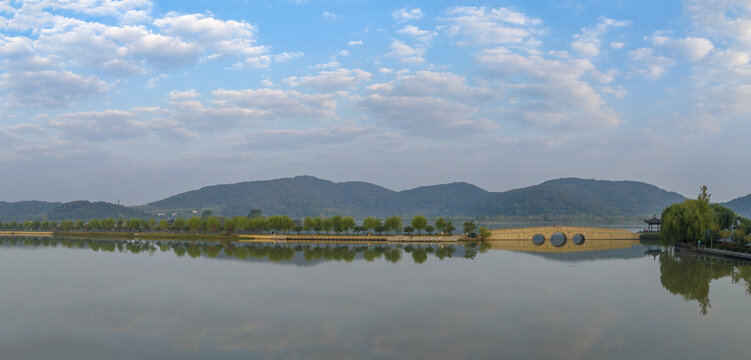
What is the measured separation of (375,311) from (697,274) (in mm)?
33469

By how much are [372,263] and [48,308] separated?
32.0 m

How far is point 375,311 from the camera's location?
3012 cm

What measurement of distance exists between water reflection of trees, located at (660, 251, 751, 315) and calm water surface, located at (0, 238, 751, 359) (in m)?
0.15

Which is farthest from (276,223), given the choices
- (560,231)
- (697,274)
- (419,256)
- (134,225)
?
(697,274)

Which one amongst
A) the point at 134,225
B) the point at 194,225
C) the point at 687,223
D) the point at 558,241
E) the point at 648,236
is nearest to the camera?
the point at 687,223

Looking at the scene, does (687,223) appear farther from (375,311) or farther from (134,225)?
(134,225)

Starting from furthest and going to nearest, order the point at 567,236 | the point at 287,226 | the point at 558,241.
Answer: the point at 558,241 → the point at 287,226 → the point at 567,236

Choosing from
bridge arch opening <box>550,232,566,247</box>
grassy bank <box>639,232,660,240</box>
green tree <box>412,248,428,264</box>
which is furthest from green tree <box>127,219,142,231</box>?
grassy bank <box>639,232,660,240</box>

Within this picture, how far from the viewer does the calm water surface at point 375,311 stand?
22422 mm

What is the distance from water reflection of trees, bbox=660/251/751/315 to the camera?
36.6m

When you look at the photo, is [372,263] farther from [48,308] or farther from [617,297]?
[48,308]

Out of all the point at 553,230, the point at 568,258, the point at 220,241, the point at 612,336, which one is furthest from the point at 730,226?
the point at 220,241

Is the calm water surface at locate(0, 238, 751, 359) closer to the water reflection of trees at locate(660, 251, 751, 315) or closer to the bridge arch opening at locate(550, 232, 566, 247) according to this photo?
Answer: the water reflection of trees at locate(660, 251, 751, 315)

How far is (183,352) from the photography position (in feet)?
71.4
